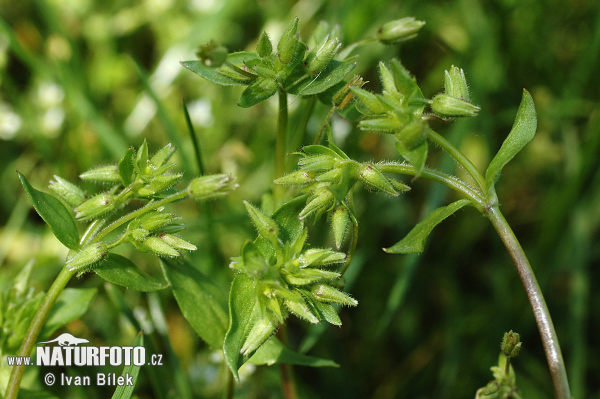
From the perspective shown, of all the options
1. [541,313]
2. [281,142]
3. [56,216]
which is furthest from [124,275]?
[541,313]

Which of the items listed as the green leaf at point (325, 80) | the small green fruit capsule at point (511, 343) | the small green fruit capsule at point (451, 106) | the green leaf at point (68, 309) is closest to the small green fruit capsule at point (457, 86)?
the small green fruit capsule at point (451, 106)

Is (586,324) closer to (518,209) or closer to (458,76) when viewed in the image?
(518,209)

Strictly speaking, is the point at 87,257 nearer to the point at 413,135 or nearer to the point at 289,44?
the point at 289,44

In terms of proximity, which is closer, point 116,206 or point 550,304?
point 116,206

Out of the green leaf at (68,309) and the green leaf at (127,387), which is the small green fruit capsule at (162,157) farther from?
the green leaf at (127,387)

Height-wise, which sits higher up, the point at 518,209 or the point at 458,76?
the point at 518,209

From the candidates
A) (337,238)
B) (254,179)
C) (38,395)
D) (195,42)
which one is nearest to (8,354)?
(38,395)

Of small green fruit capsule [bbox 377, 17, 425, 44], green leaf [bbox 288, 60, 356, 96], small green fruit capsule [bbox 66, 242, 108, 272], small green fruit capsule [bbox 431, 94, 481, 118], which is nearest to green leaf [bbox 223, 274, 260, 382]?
small green fruit capsule [bbox 66, 242, 108, 272]
